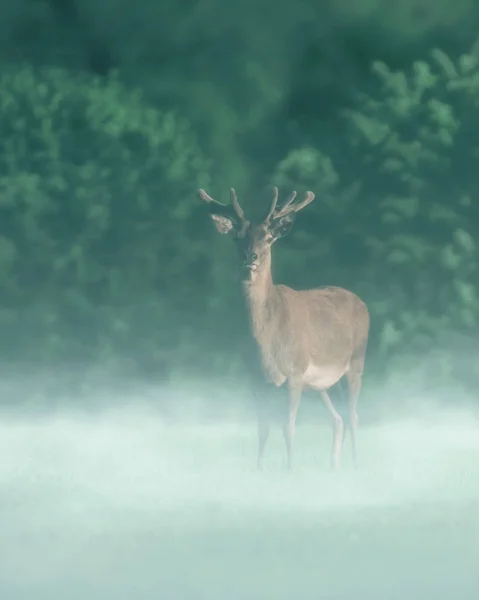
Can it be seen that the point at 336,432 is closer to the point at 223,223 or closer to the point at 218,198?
the point at 223,223

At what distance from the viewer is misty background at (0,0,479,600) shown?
12.2 metres

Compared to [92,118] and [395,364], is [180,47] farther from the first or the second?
[395,364]

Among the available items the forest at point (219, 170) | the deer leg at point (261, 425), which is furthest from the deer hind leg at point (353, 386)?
the forest at point (219, 170)

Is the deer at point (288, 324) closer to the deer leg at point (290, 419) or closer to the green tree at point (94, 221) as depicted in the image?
the deer leg at point (290, 419)

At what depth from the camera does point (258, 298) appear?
366 inches

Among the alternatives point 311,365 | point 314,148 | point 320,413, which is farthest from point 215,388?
point 311,365

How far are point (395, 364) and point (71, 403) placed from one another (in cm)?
261

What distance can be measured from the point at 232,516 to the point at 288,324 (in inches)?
64.6

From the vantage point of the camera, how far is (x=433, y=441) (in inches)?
426

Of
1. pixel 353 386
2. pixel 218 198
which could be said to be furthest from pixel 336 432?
pixel 218 198

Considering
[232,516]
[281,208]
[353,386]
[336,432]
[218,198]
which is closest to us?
[232,516]

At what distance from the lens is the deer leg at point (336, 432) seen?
9.86 metres

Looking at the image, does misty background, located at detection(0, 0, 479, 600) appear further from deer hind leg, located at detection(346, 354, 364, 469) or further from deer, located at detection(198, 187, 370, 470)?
deer, located at detection(198, 187, 370, 470)

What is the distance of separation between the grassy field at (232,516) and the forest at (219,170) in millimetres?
1307
